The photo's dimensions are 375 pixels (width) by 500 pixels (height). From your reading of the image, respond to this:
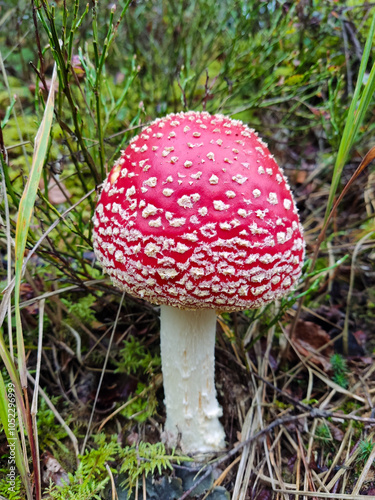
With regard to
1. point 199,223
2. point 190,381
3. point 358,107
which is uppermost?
point 358,107

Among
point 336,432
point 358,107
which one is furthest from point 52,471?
point 358,107

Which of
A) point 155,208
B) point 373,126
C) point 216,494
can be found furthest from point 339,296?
point 155,208


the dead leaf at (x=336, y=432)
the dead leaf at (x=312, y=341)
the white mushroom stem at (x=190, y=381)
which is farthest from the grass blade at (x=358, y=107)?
the dead leaf at (x=336, y=432)

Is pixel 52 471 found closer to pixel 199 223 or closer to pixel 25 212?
pixel 25 212

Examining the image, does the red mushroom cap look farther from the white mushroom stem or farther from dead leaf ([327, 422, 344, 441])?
dead leaf ([327, 422, 344, 441])

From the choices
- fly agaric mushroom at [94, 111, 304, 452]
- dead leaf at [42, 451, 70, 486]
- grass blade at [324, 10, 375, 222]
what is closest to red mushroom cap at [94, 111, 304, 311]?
fly agaric mushroom at [94, 111, 304, 452]
